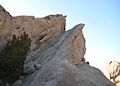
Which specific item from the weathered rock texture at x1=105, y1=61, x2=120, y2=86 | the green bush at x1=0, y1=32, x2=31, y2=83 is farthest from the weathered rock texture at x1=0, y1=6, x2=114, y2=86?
the weathered rock texture at x1=105, y1=61, x2=120, y2=86

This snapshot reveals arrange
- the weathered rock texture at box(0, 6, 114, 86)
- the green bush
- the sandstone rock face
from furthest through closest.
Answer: the sandstone rock face
the green bush
the weathered rock texture at box(0, 6, 114, 86)

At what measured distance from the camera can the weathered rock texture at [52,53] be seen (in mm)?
33500

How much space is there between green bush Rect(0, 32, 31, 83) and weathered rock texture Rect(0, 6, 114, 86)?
2110 millimetres

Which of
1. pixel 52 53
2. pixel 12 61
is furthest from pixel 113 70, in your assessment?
pixel 12 61

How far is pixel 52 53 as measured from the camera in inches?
1732

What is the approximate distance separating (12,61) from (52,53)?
948 centimetres

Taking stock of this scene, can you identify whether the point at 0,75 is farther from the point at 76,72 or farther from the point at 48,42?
the point at 48,42

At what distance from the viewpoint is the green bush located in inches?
1403

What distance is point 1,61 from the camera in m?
36.1

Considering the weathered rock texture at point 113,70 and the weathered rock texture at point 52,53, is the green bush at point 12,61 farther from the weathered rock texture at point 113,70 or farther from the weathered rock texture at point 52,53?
the weathered rock texture at point 113,70

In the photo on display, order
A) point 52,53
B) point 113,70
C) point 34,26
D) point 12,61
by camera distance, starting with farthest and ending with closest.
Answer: point 113,70, point 34,26, point 52,53, point 12,61

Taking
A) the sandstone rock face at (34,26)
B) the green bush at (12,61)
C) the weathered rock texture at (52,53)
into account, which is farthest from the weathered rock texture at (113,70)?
the green bush at (12,61)

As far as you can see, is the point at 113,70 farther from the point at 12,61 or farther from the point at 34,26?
the point at 12,61

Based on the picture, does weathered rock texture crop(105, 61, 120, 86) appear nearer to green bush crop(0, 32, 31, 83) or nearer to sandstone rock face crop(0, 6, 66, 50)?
sandstone rock face crop(0, 6, 66, 50)
